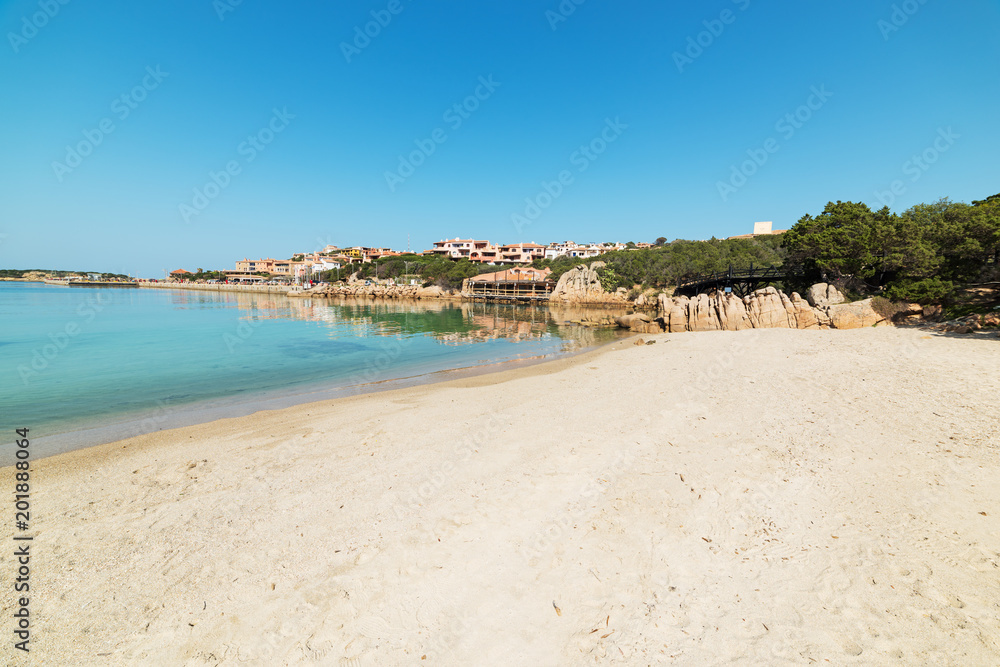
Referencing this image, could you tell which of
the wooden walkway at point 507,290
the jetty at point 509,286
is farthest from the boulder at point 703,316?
the jetty at point 509,286

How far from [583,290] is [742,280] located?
91.6ft

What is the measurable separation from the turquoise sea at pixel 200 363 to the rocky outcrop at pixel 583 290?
22959mm

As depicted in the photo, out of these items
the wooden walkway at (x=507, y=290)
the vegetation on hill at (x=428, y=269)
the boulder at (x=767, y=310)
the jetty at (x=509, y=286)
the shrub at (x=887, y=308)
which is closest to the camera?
the shrub at (x=887, y=308)

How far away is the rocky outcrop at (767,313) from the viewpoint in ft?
65.2

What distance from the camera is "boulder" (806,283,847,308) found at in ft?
71.1

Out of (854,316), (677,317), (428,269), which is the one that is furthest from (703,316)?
(428,269)

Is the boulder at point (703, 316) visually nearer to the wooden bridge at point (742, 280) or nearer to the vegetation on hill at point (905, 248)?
the wooden bridge at point (742, 280)

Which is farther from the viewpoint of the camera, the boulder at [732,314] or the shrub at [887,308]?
the boulder at [732,314]

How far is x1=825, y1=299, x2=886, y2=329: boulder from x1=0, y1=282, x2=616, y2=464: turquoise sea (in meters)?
12.5


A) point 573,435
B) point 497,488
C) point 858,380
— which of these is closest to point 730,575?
point 497,488

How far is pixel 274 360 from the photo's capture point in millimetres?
19125

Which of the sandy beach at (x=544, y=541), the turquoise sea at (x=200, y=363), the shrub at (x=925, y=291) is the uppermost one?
the shrub at (x=925, y=291)

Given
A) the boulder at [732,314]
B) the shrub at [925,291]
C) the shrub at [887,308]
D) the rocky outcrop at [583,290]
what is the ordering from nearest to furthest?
the shrub at [925,291] → the shrub at [887,308] → the boulder at [732,314] → the rocky outcrop at [583,290]

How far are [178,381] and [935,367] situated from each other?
24435 millimetres
